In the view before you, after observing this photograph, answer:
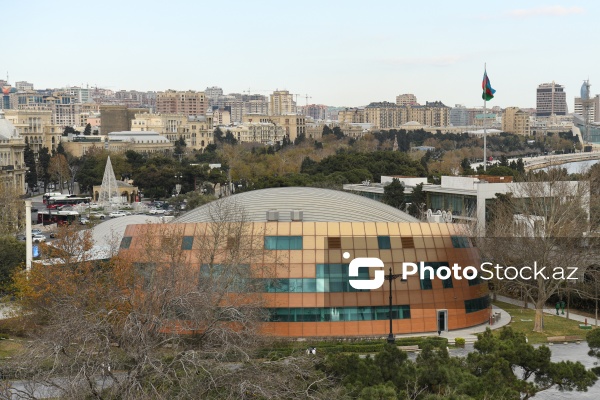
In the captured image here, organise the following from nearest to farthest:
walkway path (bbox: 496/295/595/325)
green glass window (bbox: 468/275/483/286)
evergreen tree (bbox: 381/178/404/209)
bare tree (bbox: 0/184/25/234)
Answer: green glass window (bbox: 468/275/483/286) < walkway path (bbox: 496/295/595/325) < bare tree (bbox: 0/184/25/234) < evergreen tree (bbox: 381/178/404/209)

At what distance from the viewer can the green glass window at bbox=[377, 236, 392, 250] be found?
41219 mm

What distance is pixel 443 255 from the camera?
42.1m

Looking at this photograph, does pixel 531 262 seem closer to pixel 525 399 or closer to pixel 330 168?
pixel 525 399

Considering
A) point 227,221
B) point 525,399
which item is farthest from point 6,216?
point 525,399

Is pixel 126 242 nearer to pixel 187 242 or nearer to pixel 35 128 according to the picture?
pixel 187 242

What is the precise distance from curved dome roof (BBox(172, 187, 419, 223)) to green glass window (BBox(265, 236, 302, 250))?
1711 mm

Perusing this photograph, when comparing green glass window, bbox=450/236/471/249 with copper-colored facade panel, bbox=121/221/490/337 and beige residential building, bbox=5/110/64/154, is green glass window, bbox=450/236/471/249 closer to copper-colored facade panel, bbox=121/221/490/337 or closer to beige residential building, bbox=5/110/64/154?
copper-colored facade panel, bbox=121/221/490/337

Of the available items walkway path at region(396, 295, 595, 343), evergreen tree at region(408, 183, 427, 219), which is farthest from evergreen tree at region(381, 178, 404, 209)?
walkway path at region(396, 295, 595, 343)

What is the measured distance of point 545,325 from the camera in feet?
142

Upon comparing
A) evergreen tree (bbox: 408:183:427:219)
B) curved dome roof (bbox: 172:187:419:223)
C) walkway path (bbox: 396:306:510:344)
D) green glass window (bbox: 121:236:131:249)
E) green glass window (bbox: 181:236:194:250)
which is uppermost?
curved dome roof (bbox: 172:187:419:223)

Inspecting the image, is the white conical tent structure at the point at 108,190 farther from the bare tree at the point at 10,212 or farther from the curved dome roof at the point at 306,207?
the curved dome roof at the point at 306,207

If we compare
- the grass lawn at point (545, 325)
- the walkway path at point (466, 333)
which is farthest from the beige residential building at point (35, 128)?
the walkway path at point (466, 333)

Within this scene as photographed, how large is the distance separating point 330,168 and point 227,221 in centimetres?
6532
